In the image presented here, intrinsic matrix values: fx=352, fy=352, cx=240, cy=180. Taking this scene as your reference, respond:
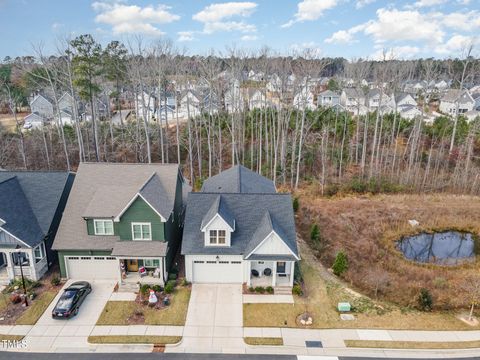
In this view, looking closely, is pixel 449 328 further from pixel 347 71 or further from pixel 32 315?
pixel 347 71

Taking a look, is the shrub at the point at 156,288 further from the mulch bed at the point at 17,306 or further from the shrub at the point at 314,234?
the shrub at the point at 314,234

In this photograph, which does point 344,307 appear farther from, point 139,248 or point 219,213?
point 139,248

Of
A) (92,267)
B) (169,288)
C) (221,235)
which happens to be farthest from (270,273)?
(92,267)

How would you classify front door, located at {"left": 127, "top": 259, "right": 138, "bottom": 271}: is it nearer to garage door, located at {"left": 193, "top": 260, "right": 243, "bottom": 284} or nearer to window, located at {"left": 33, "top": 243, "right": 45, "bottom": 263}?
garage door, located at {"left": 193, "top": 260, "right": 243, "bottom": 284}

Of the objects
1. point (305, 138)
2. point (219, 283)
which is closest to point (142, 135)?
point (305, 138)

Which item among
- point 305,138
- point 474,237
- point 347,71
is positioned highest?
point 347,71
